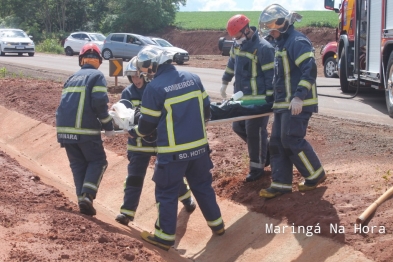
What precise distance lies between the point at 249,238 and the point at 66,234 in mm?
2102

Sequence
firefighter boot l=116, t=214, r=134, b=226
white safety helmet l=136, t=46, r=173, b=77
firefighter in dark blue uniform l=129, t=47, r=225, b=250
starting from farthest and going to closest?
firefighter boot l=116, t=214, r=134, b=226
white safety helmet l=136, t=46, r=173, b=77
firefighter in dark blue uniform l=129, t=47, r=225, b=250

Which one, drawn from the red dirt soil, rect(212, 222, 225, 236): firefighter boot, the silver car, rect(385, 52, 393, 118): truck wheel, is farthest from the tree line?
rect(212, 222, 225, 236): firefighter boot

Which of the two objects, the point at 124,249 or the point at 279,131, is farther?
the point at 279,131

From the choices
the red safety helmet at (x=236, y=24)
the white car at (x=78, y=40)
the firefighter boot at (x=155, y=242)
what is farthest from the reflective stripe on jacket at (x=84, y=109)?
the white car at (x=78, y=40)

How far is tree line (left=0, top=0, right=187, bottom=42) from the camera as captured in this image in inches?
2074

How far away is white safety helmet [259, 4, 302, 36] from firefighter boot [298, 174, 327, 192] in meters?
1.73

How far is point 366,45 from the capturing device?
12883mm

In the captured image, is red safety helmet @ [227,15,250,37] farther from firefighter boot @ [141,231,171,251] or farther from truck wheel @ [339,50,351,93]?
truck wheel @ [339,50,351,93]

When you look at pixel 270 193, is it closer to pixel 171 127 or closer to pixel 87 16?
pixel 171 127

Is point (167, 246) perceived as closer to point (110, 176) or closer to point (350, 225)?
point (350, 225)

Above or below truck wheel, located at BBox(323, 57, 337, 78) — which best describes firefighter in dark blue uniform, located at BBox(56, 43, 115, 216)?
above

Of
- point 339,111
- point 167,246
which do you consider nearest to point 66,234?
point 167,246

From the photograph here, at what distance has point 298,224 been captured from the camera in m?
6.38

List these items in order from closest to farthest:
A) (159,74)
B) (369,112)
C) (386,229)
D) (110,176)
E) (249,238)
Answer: (386,229)
(159,74)
(249,238)
(110,176)
(369,112)
